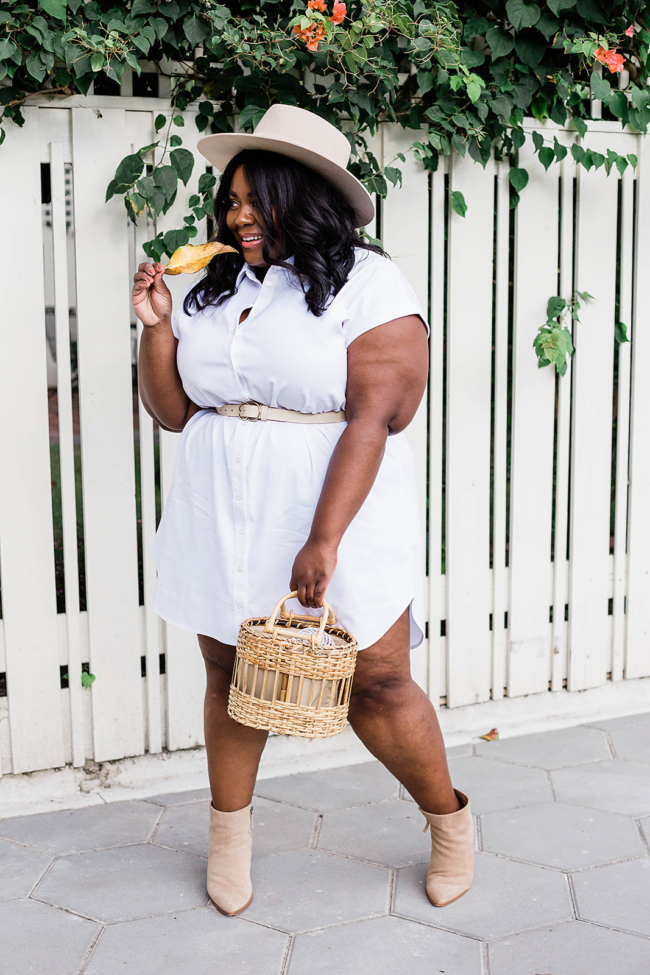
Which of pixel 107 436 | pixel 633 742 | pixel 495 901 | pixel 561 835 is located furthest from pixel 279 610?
pixel 633 742

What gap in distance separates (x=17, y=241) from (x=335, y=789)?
74.5 inches

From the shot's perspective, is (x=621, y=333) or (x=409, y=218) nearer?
(x=409, y=218)

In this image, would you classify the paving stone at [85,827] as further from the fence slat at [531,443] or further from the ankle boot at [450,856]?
the fence slat at [531,443]

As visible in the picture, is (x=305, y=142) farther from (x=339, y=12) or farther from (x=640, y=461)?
(x=640, y=461)

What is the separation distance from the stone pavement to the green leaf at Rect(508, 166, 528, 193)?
1.89m

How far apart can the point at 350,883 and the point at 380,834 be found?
26 centimetres

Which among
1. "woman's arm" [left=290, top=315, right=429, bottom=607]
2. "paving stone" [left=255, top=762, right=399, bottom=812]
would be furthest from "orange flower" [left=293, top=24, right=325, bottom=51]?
"paving stone" [left=255, top=762, right=399, bottom=812]

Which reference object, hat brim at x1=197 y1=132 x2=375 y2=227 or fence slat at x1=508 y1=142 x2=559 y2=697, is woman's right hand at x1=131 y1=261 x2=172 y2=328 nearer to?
hat brim at x1=197 y1=132 x2=375 y2=227

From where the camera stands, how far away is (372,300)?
2029 mm

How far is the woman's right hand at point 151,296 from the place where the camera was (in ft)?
6.86

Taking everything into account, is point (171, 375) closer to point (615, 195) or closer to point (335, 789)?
point (335, 789)

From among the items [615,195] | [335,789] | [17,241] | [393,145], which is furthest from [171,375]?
[615,195]

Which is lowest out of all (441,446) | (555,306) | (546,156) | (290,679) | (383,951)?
(383,951)

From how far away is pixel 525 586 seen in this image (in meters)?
3.36
